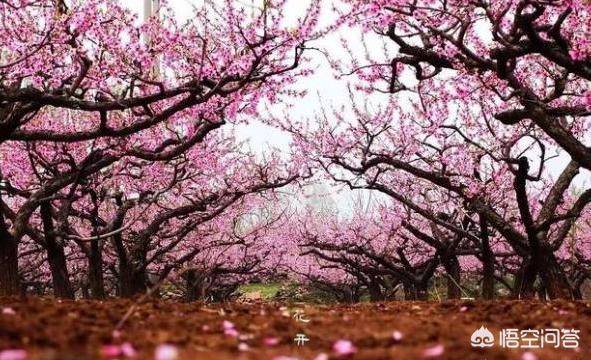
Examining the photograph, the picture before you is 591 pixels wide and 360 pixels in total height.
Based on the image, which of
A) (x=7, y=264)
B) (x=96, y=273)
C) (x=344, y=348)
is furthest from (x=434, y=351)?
(x=96, y=273)

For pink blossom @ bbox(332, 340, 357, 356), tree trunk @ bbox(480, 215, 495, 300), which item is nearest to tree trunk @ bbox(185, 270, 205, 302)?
tree trunk @ bbox(480, 215, 495, 300)

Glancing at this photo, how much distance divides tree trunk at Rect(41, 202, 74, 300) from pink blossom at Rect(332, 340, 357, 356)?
9.56m

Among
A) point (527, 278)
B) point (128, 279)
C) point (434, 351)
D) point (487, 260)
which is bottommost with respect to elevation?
point (434, 351)

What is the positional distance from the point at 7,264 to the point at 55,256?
2.42 metres

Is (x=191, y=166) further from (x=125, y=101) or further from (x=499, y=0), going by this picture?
(x=499, y=0)

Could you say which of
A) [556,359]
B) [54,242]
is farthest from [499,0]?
[54,242]

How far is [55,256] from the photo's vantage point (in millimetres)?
11547

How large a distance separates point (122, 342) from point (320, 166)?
13.1m

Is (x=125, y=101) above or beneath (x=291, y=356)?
above

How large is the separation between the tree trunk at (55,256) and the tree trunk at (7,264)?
1.86 meters

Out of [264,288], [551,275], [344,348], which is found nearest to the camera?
[344,348]

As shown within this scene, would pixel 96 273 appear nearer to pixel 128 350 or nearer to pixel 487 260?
pixel 487 260

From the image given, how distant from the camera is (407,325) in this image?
11.8 ft

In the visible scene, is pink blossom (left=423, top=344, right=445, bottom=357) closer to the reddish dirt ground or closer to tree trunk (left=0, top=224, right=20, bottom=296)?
the reddish dirt ground
